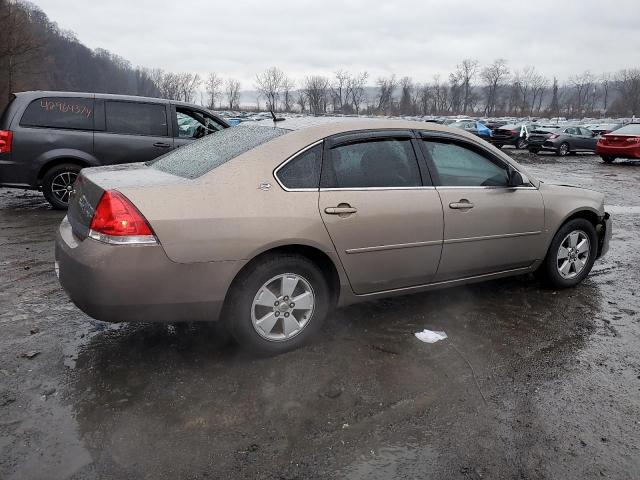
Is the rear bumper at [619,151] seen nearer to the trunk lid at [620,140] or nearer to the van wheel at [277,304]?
the trunk lid at [620,140]

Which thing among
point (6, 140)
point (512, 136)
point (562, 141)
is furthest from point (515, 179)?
point (512, 136)

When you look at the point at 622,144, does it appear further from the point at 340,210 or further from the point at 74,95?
the point at 340,210

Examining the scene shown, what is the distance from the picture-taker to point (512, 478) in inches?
92.4

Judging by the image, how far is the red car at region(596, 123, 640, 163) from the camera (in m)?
18.8

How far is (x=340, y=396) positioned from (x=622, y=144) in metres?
20.0

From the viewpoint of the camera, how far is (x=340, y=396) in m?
2.97

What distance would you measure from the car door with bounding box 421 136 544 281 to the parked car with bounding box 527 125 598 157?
2179cm

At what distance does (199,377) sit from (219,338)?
526 millimetres

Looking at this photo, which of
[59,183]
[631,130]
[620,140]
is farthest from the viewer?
[631,130]

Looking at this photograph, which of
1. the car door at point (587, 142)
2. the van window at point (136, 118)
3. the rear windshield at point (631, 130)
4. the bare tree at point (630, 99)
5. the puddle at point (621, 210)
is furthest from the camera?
the bare tree at point (630, 99)

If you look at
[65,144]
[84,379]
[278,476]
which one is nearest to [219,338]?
[84,379]

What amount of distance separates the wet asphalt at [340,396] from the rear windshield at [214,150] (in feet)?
3.80

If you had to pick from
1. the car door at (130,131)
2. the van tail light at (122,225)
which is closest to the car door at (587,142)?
the car door at (130,131)

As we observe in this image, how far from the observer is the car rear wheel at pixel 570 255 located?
468cm
